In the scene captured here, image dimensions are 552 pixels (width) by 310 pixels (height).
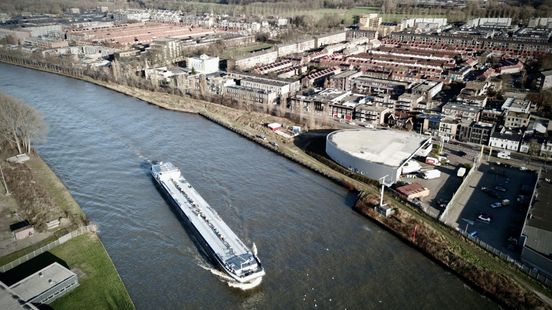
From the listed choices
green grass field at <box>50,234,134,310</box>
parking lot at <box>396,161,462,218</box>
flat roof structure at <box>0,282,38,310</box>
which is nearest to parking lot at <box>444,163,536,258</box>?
parking lot at <box>396,161,462,218</box>

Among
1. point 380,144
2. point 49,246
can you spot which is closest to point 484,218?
point 380,144

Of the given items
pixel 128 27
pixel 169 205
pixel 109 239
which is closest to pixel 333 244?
pixel 169 205

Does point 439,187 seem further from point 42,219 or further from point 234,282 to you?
point 42,219

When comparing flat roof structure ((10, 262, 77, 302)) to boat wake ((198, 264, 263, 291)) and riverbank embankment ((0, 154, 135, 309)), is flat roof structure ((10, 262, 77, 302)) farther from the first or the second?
boat wake ((198, 264, 263, 291))

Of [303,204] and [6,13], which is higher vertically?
[6,13]

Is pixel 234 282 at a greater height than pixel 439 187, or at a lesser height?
lesser

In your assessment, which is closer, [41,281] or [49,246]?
[41,281]

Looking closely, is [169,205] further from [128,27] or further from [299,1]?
[299,1]
